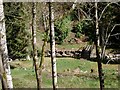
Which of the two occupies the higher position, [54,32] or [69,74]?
[54,32]

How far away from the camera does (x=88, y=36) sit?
41531mm

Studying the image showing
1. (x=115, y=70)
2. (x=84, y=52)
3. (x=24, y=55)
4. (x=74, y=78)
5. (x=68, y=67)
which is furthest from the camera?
(x=84, y=52)

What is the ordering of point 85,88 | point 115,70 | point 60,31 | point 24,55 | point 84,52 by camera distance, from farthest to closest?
point 60,31 < point 84,52 < point 24,55 < point 115,70 < point 85,88

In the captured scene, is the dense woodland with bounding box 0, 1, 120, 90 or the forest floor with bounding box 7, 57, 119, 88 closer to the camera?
the dense woodland with bounding box 0, 1, 120, 90

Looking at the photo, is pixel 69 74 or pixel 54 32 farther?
pixel 54 32

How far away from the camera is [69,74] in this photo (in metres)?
27.8

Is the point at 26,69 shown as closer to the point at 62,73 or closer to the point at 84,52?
the point at 62,73

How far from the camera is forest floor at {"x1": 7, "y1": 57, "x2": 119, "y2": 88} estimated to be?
24.7 metres

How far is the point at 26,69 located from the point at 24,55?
2.70 m

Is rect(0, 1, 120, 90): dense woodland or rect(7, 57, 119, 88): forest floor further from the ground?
rect(0, 1, 120, 90): dense woodland

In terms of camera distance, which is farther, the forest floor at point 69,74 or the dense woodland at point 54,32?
the forest floor at point 69,74

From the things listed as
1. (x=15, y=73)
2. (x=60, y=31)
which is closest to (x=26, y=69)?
(x=15, y=73)

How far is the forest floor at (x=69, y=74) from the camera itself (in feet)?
81.0

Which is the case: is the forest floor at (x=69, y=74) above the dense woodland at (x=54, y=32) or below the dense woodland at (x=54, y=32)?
below
